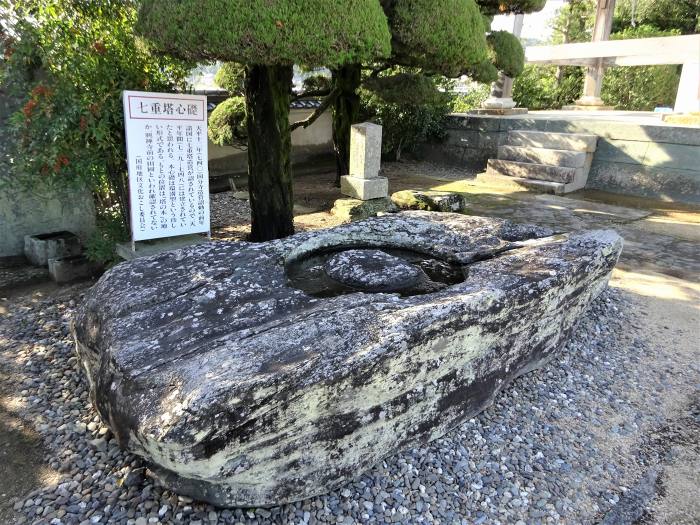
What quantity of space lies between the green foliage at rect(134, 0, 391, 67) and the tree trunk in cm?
442

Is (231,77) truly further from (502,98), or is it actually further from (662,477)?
(502,98)

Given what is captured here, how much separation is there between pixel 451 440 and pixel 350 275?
1136 millimetres

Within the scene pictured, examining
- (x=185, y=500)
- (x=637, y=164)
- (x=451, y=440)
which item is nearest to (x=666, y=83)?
(x=637, y=164)

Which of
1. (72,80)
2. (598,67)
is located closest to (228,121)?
(72,80)

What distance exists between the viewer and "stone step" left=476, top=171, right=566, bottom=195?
8851mm

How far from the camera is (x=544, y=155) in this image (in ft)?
31.1

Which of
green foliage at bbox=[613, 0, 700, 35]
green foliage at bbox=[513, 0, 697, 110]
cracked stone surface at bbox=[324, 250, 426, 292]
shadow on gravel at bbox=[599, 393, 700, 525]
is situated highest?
green foliage at bbox=[613, 0, 700, 35]

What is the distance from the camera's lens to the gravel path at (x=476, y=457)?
84.0 inches

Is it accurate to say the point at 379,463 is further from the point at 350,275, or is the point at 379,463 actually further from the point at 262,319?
the point at 350,275

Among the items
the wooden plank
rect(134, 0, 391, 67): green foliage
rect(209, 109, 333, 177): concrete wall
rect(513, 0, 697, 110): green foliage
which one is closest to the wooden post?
the wooden plank

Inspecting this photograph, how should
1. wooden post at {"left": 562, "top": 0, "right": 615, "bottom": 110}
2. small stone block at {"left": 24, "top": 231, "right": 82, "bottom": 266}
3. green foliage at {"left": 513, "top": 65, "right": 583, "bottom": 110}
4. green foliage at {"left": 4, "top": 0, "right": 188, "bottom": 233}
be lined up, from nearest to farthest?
green foliage at {"left": 4, "top": 0, "right": 188, "bottom": 233} < small stone block at {"left": 24, "top": 231, "right": 82, "bottom": 266} < wooden post at {"left": 562, "top": 0, "right": 615, "bottom": 110} < green foliage at {"left": 513, "top": 65, "right": 583, "bottom": 110}

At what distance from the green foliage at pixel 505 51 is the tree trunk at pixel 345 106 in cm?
209

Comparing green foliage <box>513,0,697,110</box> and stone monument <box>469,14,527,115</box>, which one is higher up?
green foliage <box>513,0,697,110</box>

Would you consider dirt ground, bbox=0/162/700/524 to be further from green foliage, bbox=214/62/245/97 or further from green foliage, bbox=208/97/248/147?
green foliage, bbox=214/62/245/97
